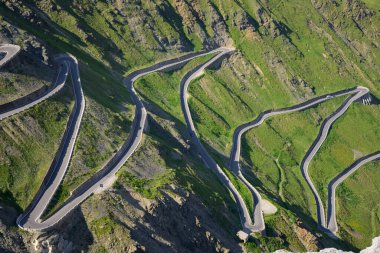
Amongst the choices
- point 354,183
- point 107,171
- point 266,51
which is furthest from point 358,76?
point 107,171

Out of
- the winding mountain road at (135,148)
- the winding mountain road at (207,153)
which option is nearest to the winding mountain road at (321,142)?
the winding mountain road at (135,148)

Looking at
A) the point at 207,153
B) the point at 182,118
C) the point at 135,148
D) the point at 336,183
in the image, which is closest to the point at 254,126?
the point at 182,118

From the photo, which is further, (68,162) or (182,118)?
(182,118)

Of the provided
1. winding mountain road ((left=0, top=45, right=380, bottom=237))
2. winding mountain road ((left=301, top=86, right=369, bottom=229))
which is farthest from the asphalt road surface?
winding mountain road ((left=301, top=86, right=369, bottom=229))

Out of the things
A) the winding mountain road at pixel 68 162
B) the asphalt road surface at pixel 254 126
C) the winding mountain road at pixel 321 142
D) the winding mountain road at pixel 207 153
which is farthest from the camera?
the winding mountain road at pixel 321 142

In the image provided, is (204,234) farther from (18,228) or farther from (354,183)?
(354,183)

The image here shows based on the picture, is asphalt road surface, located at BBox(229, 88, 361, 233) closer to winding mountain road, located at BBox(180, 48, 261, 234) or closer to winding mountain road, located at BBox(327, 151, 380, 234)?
winding mountain road, located at BBox(180, 48, 261, 234)

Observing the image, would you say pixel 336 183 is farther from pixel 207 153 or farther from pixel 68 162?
pixel 68 162

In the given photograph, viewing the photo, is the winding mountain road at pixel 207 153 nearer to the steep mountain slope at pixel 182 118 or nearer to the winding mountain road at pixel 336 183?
the steep mountain slope at pixel 182 118
